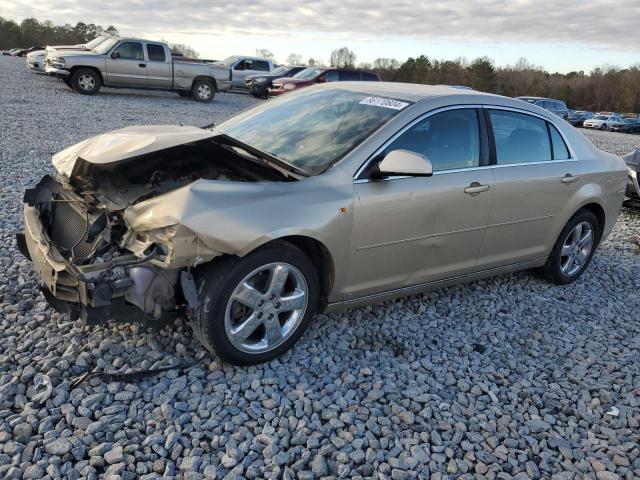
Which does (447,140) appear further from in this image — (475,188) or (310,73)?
(310,73)

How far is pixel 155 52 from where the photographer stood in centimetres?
1803

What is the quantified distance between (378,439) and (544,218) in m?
2.68

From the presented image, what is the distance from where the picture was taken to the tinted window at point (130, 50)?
17.4 meters


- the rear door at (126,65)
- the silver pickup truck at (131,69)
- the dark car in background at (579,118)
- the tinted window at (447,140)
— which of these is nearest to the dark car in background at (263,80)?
the silver pickup truck at (131,69)

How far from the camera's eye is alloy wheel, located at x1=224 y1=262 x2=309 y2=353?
10.5 ft

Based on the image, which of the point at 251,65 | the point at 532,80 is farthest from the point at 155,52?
the point at 532,80

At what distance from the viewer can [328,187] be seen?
3377mm

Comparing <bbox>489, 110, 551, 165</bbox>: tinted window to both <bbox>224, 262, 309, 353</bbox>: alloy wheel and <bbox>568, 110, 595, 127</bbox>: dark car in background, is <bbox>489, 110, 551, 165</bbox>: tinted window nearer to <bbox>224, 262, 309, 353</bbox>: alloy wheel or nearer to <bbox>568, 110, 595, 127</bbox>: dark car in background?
<bbox>224, 262, 309, 353</bbox>: alloy wheel

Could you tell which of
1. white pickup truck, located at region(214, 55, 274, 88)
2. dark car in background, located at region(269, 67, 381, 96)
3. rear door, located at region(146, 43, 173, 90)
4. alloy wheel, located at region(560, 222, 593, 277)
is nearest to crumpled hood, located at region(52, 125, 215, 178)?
alloy wheel, located at region(560, 222, 593, 277)

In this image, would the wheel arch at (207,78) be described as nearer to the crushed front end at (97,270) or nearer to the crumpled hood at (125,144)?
the crumpled hood at (125,144)

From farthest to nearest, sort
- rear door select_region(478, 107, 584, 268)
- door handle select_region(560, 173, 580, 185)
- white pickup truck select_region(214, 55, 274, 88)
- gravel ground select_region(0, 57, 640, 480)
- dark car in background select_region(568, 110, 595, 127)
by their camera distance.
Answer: dark car in background select_region(568, 110, 595, 127) < white pickup truck select_region(214, 55, 274, 88) < door handle select_region(560, 173, 580, 185) < rear door select_region(478, 107, 584, 268) < gravel ground select_region(0, 57, 640, 480)

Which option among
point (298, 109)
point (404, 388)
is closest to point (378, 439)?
point (404, 388)

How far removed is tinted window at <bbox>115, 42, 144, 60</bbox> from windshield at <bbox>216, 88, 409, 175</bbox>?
14737 mm

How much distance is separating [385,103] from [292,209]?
4.08ft
